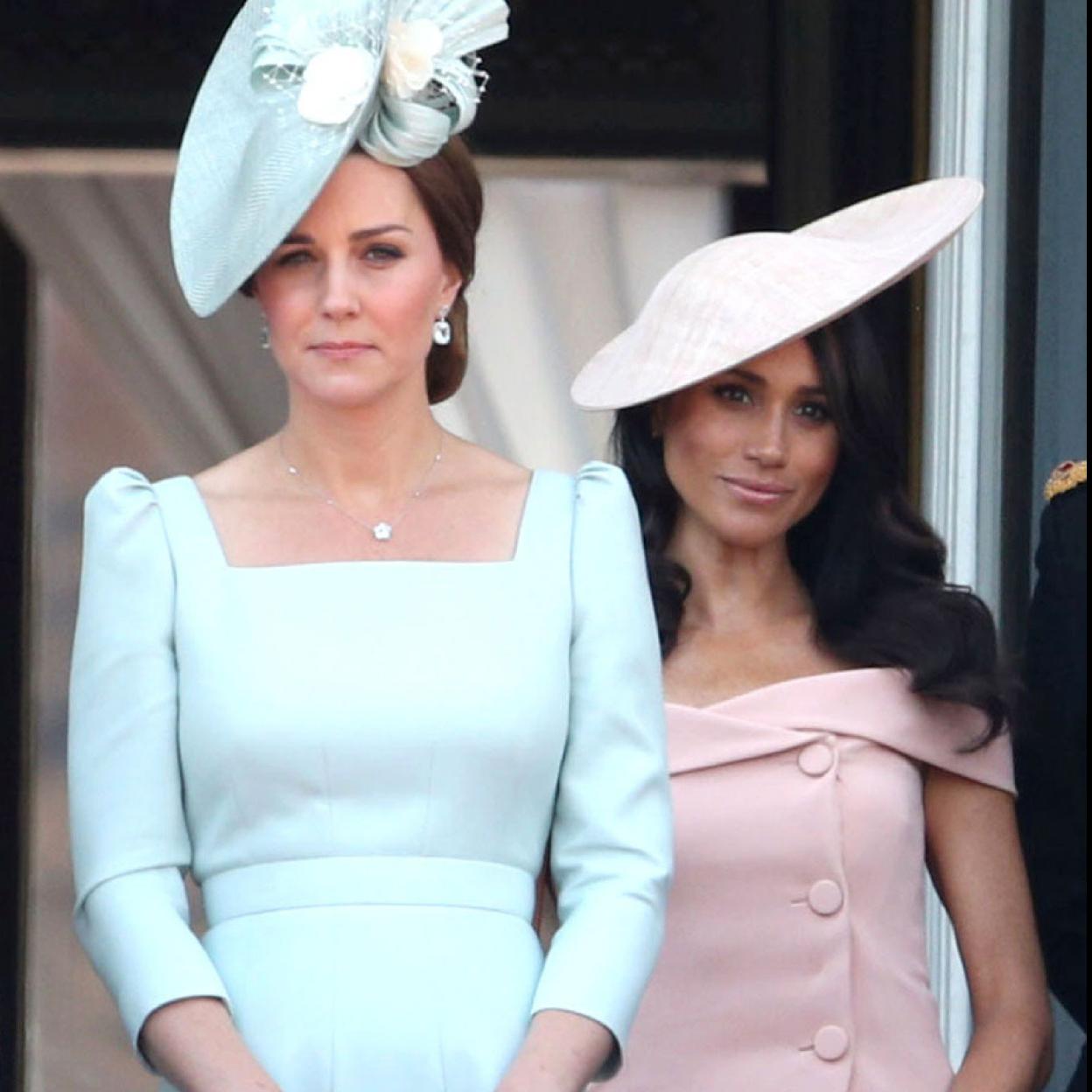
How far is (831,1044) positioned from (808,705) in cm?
35

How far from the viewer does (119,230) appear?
584cm

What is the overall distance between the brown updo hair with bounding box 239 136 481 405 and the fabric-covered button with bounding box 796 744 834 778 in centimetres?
60

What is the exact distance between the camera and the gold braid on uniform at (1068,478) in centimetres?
372

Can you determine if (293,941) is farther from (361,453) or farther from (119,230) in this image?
(119,230)

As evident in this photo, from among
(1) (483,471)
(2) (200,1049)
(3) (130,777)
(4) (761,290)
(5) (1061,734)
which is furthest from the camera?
(4) (761,290)

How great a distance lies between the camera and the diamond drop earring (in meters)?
3.45

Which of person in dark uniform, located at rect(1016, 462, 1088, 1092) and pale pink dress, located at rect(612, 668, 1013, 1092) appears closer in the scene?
person in dark uniform, located at rect(1016, 462, 1088, 1092)

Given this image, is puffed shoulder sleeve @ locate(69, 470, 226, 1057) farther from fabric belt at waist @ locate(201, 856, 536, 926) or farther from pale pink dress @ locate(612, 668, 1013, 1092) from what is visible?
pale pink dress @ locate(612, 668, 1013, 1092)

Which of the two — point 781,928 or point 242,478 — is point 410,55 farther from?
point 781,928

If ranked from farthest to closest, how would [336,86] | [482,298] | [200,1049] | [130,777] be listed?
1. [482,298]
2. [336,86]
3. [130,777]
4. [200,1049]

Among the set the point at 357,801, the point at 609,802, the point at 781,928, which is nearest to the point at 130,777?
the point at 357,801

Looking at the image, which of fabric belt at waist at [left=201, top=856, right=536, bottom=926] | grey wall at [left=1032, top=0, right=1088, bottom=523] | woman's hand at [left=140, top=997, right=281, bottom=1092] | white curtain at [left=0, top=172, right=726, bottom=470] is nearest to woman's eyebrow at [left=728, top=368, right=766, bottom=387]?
grey wall at [left=1032, top=0, right=1088, bottom=523]

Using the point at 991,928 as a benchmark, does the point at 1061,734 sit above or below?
above

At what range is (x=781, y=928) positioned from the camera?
3762 mm
